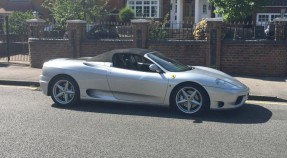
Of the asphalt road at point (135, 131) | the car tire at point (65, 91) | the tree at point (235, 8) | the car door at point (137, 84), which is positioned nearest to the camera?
the asphalt road at point (135, 131)

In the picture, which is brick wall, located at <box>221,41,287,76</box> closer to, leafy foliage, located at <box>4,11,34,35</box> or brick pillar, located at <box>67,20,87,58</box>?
brick pillar, located at <box>67,20,87,58</box>

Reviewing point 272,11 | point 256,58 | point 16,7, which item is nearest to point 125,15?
point 272,11

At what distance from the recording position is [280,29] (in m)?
12.3

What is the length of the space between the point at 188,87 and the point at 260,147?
83.5 inches

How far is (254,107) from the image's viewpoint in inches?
323

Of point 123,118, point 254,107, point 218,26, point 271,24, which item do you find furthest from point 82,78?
point 271,24

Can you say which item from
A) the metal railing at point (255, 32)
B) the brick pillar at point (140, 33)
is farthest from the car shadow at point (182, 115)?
the brick pillar at point (140, 33)

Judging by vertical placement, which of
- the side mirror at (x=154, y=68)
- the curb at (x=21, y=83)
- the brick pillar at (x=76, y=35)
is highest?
the brick pillar at (x=76, y=35)

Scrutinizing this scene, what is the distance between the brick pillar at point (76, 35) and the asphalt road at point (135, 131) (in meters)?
5.18

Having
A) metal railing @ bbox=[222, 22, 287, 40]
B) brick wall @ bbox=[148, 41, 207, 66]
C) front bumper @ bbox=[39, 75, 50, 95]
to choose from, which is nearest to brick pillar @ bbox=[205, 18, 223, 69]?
brick wall @ bbox=[148, 41, 207, 66]

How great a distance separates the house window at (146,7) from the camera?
31.4 m

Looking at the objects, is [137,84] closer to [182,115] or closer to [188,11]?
[182,115]

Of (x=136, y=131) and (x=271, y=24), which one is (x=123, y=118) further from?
(x=271, y=24)

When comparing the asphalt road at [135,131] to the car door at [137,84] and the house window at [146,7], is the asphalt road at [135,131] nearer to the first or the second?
the car door at [137,84]
